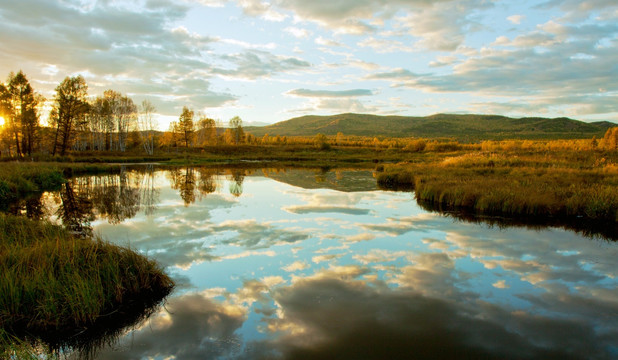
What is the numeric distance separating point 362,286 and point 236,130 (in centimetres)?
10594

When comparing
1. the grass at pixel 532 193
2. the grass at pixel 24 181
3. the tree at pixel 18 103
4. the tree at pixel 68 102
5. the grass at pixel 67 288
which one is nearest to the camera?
the grass at pixel 67 288

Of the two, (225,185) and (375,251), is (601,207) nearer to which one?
(375,251)

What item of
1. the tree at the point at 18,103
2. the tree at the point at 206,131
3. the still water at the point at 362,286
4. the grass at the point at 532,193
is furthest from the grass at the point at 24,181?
the tree at the point at 206,131

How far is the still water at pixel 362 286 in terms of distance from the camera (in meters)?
6.14

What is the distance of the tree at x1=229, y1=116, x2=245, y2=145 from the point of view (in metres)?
111

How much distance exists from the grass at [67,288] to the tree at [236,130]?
104 metres

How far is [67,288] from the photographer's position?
259 inches

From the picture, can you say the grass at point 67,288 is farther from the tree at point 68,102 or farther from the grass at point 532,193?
the tree at point 68,102

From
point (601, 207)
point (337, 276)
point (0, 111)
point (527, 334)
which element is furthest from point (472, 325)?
point (0, 111)

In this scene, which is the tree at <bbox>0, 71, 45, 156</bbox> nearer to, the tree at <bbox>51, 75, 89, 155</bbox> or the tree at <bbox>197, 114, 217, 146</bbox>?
the tree at <bbox>51, 75, 89, 155</bbox>

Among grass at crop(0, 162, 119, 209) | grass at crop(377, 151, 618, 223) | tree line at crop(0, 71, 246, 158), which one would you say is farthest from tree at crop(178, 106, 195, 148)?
grass at crop(377, 151, 618, 223)

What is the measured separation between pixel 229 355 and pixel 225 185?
23.6 metres

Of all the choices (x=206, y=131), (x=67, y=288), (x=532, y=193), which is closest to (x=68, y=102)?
(x=67, y=288)

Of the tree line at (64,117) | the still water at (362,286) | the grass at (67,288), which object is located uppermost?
the tree line at (64,117)
